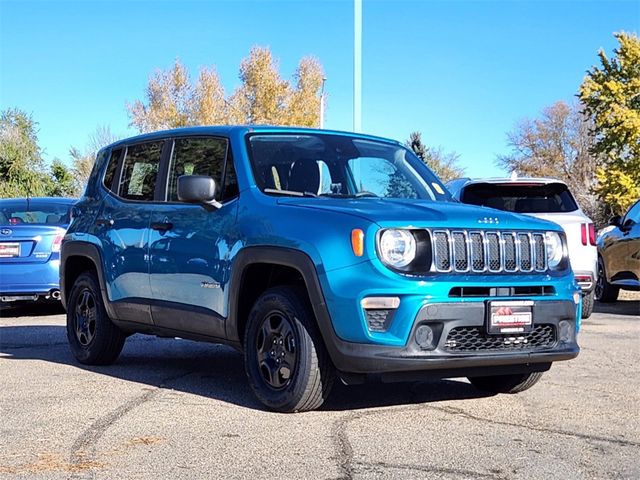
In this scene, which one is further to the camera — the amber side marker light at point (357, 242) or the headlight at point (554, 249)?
the headlight at point (554, 249)

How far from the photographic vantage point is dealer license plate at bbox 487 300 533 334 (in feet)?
17.3

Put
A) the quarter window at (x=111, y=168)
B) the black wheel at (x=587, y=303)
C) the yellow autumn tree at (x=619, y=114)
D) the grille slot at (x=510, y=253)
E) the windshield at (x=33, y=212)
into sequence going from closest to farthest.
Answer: the grille slot at (x=510, y=253)
the quarter window at (x=111, y=168)
the black wheel at (x=587, y=303)
the windshield at (x=33, y=212)
the yellow autumn tree at (x=619, y=114)

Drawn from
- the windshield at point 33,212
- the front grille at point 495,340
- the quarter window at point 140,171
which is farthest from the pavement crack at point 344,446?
the windshield at point 33,212

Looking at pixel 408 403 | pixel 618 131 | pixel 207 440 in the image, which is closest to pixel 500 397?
pixel 408 403

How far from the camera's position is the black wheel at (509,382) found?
247 inches

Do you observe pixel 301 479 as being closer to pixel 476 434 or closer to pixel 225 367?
pixel 476 434

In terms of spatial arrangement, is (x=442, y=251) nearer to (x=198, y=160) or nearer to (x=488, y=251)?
(x=488, y=251)

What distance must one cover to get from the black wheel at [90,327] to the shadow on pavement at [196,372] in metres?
0.11

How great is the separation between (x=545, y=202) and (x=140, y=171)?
5.45m

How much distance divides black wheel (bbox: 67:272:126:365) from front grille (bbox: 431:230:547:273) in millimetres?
3288

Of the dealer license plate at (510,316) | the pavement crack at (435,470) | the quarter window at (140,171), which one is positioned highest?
the quarter window at (140,171)

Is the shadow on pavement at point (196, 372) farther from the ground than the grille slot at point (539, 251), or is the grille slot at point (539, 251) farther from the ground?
the grille slot at point (539, 251)

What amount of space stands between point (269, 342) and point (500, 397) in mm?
1705

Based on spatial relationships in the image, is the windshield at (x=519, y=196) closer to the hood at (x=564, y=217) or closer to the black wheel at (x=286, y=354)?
the hood at (x=564, y=217)
